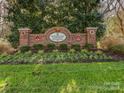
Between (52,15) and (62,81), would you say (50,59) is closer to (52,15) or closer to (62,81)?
(62,81)

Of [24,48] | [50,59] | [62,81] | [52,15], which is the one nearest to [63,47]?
[24,48]

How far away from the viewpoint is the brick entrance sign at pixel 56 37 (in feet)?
68.6

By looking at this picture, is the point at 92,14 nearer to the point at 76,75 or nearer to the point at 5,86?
the point at 76,75

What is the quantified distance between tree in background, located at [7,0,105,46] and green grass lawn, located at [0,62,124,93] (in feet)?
44.1

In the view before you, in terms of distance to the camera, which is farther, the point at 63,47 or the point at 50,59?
the point at 63,47

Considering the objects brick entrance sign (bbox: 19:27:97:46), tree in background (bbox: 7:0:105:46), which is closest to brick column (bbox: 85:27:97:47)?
brick entrance sign (bbox: 19:27:97:46)

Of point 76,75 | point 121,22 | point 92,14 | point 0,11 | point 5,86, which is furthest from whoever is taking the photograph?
point 0,11

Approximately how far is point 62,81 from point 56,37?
42.9 ft

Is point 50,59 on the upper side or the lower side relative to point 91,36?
lower

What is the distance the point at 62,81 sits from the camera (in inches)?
313

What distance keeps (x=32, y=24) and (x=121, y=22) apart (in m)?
12.3

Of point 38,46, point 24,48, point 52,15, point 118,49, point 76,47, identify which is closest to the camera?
point 118,49

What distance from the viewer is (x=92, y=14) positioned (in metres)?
23.3

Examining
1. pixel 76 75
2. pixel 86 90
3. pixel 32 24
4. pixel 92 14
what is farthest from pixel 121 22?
pixel 86 90
